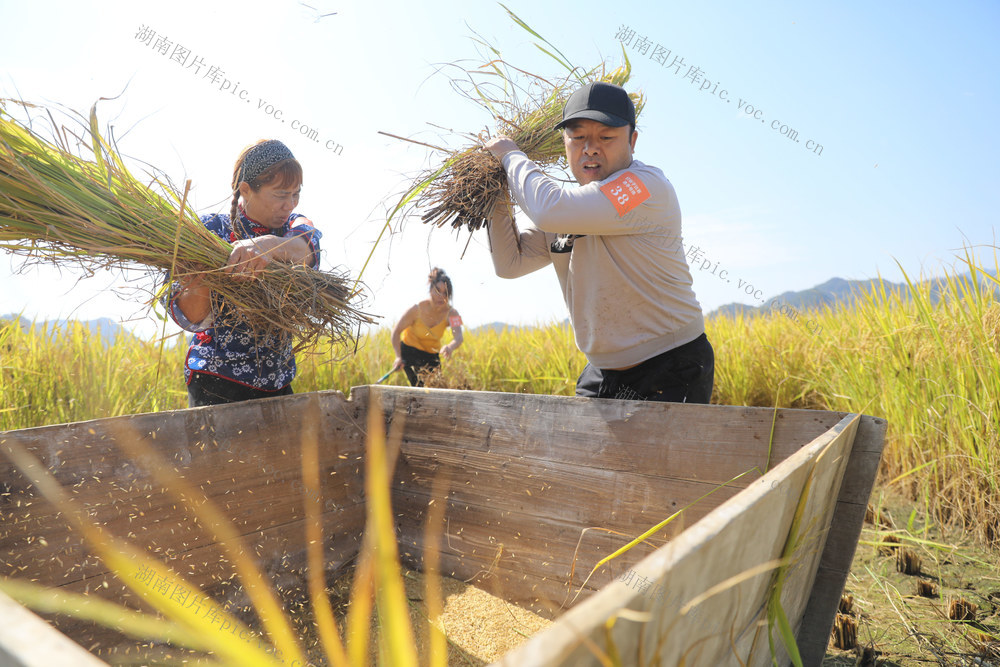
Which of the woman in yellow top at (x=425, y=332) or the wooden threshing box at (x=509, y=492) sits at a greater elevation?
the woman in yellow top at (x=425, y=332)

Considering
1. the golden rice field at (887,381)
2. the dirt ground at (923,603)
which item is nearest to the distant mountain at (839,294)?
the golden rice field at (887,381)

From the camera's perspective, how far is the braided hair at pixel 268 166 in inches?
67.9

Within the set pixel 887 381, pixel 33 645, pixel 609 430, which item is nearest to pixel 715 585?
pixel 33 645

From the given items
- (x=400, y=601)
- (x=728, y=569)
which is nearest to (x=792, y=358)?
(x=400, y=601)

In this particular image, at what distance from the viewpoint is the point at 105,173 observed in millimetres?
1650

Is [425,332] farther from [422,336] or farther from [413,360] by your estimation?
[413,360]

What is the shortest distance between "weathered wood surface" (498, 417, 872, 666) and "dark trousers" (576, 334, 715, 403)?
0.55 meters

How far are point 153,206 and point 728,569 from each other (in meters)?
1.69

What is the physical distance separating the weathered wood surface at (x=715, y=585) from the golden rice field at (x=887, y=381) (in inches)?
36.5

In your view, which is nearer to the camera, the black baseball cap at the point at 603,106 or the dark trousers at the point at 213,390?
the black baseball cap at the point at 603,106

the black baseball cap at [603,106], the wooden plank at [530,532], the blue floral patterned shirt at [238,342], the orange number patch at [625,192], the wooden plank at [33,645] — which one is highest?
the black baseball cap at [603,106]

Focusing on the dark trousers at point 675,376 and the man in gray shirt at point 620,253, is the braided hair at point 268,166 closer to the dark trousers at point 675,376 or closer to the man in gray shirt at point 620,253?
the man in gray shirt at point 620,253

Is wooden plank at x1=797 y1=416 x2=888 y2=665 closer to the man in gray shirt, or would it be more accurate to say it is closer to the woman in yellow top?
the man in gray shirt

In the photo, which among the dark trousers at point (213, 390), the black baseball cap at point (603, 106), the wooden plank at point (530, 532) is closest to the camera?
the wooden plank at point (530, 532)
